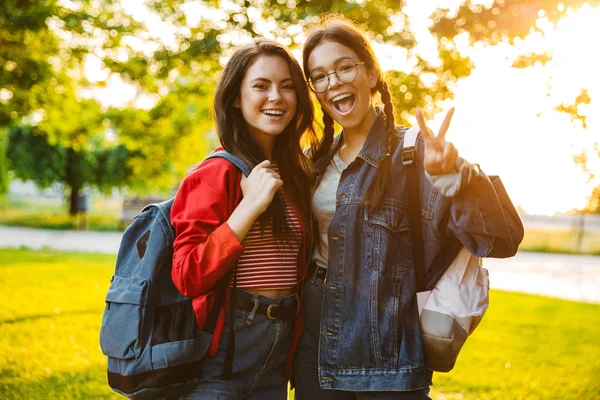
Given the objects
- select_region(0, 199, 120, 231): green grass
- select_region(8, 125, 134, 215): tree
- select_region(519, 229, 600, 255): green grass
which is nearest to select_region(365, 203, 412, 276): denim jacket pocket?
select_region(519, 229, 600, 255): green grass

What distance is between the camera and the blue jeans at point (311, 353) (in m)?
2.50

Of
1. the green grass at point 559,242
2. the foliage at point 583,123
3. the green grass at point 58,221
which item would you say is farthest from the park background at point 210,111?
the green grass at point 58,221

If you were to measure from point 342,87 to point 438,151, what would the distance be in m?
0.65

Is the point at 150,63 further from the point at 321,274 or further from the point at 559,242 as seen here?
the point at 559,242

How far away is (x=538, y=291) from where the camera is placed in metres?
11.9

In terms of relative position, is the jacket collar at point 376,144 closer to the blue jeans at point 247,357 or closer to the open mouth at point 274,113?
the open mouth at point 274,113

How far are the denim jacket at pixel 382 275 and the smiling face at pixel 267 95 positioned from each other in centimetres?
40

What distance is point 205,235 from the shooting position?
213 centimetres

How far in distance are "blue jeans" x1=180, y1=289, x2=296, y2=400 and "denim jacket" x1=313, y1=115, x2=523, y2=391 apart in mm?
202

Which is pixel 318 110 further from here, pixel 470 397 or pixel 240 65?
pixel 470 397

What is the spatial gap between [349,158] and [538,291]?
1048 centimetres

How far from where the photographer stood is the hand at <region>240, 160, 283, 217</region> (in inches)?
84.4

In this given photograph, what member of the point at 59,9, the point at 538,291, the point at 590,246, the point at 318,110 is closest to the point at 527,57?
the point at 318,110

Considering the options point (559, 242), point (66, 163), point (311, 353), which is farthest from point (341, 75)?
point (66, 163)
